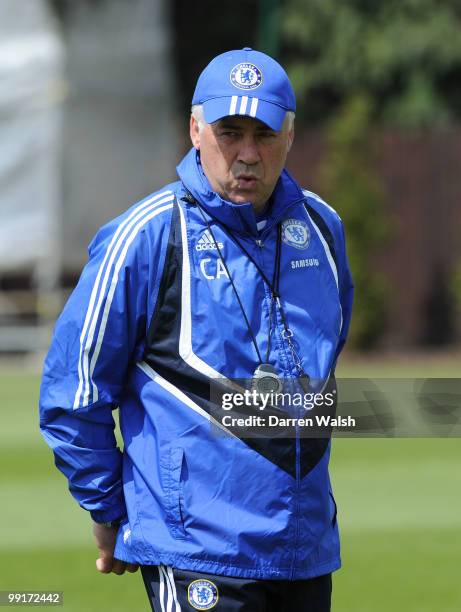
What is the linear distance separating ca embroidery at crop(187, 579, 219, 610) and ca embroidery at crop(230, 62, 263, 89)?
1.39 meters

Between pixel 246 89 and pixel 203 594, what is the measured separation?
1.42m

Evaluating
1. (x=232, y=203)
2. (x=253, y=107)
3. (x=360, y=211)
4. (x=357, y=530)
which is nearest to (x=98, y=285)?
(x=232, y=203)

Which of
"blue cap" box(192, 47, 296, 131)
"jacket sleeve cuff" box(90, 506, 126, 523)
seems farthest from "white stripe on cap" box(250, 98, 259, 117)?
"jacket sleeve cuff" box(90, 506, 126, 523)

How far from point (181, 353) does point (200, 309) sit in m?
0.13

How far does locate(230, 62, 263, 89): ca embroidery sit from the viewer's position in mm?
3834

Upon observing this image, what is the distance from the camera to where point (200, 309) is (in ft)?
12.4

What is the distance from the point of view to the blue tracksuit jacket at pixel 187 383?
372cm

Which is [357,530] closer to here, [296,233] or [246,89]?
[296,233]

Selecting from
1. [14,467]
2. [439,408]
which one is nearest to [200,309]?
[439,408]

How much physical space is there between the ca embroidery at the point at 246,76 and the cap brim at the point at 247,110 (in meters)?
0.05

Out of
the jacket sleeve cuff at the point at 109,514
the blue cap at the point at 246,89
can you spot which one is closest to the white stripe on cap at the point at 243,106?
the blue cap at the point at 246,89

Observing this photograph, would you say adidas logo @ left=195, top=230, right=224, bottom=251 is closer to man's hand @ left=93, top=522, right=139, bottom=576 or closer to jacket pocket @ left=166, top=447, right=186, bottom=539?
jacket pocket @ left=166, top=447, right=186, bottom=539

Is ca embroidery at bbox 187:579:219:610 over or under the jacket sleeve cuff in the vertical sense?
under

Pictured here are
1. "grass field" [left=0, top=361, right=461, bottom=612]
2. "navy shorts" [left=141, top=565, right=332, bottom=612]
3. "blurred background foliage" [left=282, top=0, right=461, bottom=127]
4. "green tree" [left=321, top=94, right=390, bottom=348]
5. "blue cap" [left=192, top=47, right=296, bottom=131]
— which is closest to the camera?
"navy shorts" [left=141, top=565, right=332, bottom=612]
